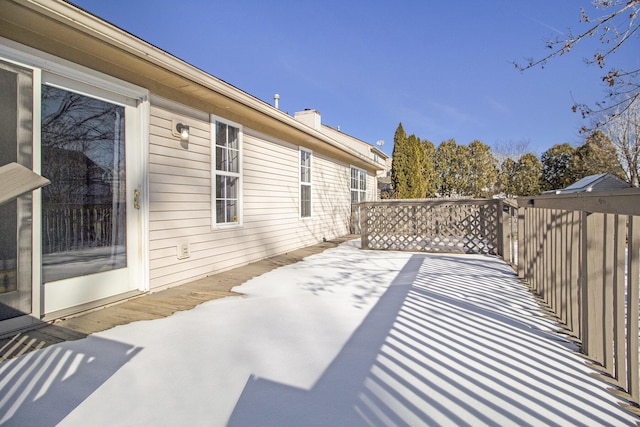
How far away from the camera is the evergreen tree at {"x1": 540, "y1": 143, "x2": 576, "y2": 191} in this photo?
18.0 metres

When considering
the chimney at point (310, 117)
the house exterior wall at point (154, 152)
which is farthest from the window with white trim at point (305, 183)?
the chimney at point (310, 117)

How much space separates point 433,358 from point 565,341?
1.07 meters

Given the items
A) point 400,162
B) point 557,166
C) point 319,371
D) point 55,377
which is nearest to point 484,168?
point 557,166

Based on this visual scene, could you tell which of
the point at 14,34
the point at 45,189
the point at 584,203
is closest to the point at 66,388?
the point at 45,189

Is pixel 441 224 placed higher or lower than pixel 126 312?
higher

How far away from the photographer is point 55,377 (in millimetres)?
1900

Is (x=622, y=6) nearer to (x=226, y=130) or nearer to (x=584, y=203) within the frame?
(x=584, y=203)

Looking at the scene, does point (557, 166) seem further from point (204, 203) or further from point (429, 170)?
point (204, 203)

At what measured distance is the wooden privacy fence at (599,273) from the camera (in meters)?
1.67

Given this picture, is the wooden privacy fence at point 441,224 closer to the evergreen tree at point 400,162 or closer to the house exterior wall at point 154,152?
the house exterior wall at point 154,152

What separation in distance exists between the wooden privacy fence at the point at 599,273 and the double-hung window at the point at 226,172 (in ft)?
13.0

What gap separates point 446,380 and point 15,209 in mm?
3206

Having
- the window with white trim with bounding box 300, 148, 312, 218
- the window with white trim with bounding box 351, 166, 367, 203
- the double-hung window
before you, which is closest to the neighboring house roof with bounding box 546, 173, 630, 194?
the window with white trim with bounding box 351, 166, 367, 203

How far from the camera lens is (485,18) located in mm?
7379
